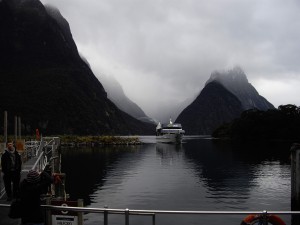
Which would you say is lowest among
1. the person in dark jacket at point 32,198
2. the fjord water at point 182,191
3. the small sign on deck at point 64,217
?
the fjord water at point 182,191

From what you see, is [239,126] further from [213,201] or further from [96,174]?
[213,201]

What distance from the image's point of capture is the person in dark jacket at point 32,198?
933 cm

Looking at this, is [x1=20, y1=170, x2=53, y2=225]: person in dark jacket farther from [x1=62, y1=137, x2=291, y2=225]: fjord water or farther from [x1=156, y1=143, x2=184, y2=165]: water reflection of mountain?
[x1=156, y1=143, x2=184, y2=165]: water reflection of mountain

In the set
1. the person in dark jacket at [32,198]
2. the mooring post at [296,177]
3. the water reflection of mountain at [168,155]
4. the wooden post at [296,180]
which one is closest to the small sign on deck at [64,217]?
the person in dark jacket at [32,198]

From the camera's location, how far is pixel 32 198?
9.41 m

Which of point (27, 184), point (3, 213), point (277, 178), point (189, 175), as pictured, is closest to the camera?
point (27, 184)

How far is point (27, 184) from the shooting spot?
9.45m

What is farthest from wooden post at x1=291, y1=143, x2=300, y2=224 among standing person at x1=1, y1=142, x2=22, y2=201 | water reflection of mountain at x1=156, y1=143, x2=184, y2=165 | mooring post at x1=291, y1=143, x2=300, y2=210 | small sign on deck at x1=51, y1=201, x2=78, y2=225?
water reflection of mountain at x1=156, y1=143, x2=184, y2=165

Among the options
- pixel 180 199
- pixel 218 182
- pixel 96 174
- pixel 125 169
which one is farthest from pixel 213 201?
pixel 125 169

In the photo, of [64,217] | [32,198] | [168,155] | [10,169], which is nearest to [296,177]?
[10,169]

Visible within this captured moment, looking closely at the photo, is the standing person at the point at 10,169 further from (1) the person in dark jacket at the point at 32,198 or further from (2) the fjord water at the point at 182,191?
(2) the fjord water at the point at 182,191

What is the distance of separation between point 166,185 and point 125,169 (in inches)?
697

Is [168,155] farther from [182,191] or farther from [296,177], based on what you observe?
[296,177]

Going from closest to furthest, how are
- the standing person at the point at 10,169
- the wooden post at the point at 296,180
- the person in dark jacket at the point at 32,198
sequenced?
the person in dark jacket at the point at 32,198 → the standing person at the point at 10,169 → the wooden post at the point at 296,180
